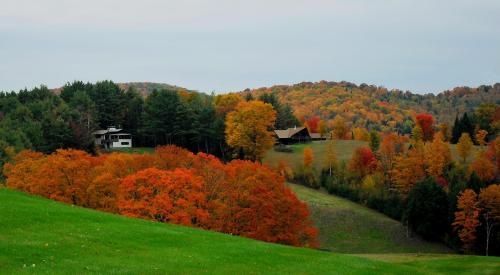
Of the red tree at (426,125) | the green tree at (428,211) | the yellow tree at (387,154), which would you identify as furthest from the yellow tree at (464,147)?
the red tree at (426,125)

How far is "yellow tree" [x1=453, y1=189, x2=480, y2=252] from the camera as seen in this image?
75.8 metres

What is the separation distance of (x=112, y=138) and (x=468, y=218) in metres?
76.6

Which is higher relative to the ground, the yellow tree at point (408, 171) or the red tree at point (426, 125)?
the red tree at point (426, 125)

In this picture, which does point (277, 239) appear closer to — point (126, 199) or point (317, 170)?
point (126, 199)

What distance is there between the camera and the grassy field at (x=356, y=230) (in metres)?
78.8

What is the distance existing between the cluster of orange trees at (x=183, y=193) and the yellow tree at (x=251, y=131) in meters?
38.2

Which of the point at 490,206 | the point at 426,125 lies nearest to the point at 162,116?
the point at 490,206

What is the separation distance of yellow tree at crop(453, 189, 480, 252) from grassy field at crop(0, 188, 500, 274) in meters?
46.7

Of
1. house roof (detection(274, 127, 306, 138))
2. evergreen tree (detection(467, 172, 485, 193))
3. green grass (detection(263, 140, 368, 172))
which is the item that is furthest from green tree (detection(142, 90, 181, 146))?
evergreen tree (detection(467, 172, 485, 193))

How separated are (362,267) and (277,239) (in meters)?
28.8

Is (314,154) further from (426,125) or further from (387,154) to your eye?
(426,125)

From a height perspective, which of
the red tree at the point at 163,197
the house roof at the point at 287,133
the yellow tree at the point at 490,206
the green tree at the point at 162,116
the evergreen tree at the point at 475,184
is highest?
the green tree at the point at 162,116

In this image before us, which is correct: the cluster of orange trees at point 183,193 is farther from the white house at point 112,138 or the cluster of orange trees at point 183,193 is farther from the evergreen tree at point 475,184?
the white house at point 112,138

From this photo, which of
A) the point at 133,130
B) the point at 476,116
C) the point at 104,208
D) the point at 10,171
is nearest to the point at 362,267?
the point at 104,208
